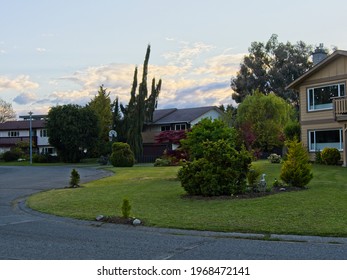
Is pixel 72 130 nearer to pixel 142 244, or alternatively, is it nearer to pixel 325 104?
pixel 325 104

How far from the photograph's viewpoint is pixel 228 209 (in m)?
11.9

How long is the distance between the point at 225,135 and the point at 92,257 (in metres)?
14.7

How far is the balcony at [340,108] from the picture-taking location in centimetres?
2720

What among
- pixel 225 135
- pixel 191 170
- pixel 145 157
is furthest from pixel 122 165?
pixel 191 170

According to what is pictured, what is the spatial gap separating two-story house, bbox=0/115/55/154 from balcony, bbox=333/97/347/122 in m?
55.9

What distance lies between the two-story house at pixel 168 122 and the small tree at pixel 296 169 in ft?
128

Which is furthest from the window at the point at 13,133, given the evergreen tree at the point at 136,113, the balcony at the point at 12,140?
the evergreen tree at the point at 136,113

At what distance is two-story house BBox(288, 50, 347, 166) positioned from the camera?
1106 inches

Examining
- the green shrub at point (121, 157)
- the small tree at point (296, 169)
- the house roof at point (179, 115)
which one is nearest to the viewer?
the small tree at point (296, 169)

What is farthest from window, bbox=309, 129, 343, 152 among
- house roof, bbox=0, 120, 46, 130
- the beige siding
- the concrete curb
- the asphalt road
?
house roof, bbox=0, 120, 46, 130

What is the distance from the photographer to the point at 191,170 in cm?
1491

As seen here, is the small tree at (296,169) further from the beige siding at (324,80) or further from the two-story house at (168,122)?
the two-story house at (168,122)

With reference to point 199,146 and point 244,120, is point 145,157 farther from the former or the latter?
point 199,146

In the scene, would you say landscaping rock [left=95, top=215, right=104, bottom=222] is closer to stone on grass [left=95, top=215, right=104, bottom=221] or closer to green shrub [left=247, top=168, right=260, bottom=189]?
stone on grass [left=95, top=215, right=104, bottom=221]
